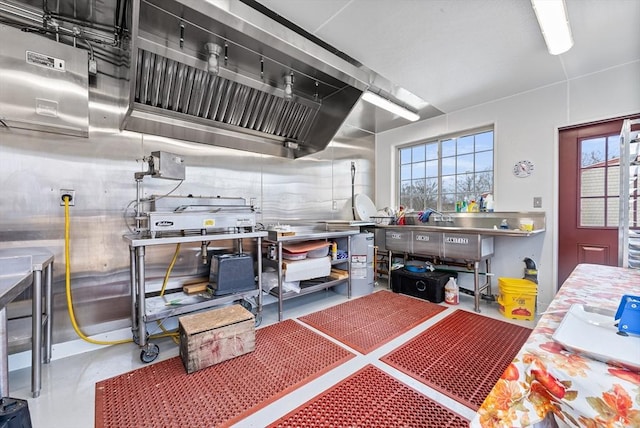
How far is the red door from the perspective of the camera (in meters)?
2.95

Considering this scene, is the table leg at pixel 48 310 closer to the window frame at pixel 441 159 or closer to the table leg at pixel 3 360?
the table leg at pixel 3 360

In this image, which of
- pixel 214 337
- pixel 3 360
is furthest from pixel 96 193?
pixel 214 337

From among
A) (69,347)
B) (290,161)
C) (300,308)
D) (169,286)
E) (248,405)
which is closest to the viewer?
(248,405)

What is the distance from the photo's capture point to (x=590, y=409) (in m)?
0.56

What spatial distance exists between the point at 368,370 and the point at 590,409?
1665mm

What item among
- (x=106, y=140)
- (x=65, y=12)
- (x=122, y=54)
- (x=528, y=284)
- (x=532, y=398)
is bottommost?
(x=528, y=284)

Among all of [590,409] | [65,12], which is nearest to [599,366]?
[590,409]

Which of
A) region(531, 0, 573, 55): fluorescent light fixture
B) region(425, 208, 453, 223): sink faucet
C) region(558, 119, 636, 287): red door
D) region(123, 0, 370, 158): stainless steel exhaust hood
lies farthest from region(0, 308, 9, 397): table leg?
region(558, 119, 636, 287): red door

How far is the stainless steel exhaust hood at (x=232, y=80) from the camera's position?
2018 millimetres

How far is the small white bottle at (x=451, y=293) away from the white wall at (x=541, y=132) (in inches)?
28.8

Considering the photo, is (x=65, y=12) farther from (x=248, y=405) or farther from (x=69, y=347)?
(x=248, y=405)

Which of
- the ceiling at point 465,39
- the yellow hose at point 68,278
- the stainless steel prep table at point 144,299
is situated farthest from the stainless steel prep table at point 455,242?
the yellow hose at point 68,278

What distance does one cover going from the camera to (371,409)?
1638 mm

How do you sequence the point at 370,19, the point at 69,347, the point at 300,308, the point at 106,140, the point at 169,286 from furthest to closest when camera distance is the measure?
the point at 300,308
the point at 169,286
the point at 106,140
the point at 69,347
the point at 370,19
